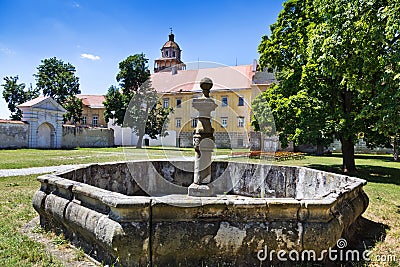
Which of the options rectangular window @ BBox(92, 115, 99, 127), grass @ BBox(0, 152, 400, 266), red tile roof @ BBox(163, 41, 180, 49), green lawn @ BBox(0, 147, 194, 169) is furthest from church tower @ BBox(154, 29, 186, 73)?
grass @ BBox(0, 152, 400, 266)

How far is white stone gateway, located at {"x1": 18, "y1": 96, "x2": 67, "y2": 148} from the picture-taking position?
31078mm

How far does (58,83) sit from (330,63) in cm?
4565

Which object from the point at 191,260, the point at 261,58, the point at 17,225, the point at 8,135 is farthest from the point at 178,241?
the point at 8,135

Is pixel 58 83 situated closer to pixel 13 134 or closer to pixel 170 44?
pixel 13 134

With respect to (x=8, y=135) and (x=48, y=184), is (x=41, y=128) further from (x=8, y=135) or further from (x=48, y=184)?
(x=48, y=184)

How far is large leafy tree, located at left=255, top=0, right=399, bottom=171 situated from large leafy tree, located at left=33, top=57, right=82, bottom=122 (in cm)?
3642

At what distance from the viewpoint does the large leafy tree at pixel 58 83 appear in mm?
46041

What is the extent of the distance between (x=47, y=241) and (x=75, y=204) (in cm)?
88

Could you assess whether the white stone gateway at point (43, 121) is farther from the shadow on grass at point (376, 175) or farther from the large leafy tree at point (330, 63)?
the shadow on grass at point (376, 175)

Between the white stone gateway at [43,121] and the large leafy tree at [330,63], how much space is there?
2470 centimetres

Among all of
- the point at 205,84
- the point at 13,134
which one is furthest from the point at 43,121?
the point at 205,84

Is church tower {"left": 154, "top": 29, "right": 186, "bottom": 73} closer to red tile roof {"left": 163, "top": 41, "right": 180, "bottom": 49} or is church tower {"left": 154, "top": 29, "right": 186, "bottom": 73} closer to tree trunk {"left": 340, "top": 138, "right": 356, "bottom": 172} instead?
red tile roof {"left": 163, "top": 41, "right": 180, "bottom": 49}

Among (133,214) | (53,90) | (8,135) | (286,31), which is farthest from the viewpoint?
(53,90)

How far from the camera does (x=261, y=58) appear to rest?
1672 cm
